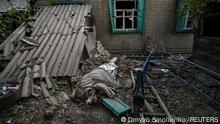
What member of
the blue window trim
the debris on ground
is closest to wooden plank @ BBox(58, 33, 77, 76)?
the debris on ground

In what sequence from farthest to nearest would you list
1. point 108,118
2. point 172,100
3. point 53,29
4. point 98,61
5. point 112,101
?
point 53,29 < point 98,61 < point 172,100 < point 112,101 < point 108,118

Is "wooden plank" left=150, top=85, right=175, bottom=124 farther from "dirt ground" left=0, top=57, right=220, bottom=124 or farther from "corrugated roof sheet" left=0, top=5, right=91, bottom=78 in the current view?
"corrugated roof sheet" left=0, top=5, right=91, bottom=78

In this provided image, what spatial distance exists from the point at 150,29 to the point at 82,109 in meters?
6.72

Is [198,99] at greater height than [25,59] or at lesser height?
lesser

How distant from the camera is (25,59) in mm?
5598

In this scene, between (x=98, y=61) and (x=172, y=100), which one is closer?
(x=172, y=100)

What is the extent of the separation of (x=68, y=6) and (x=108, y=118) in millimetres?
6696

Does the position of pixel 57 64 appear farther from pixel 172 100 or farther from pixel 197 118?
pixel 197 118

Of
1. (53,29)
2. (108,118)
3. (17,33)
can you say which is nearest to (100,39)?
(53,29)

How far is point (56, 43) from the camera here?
6496mm

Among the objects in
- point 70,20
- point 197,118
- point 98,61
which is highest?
point 70,20

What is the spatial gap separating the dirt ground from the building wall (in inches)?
189

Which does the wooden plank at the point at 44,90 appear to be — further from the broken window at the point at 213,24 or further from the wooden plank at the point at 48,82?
the broken window at the point at 213,24

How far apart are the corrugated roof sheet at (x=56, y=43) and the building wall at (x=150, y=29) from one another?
871mm
